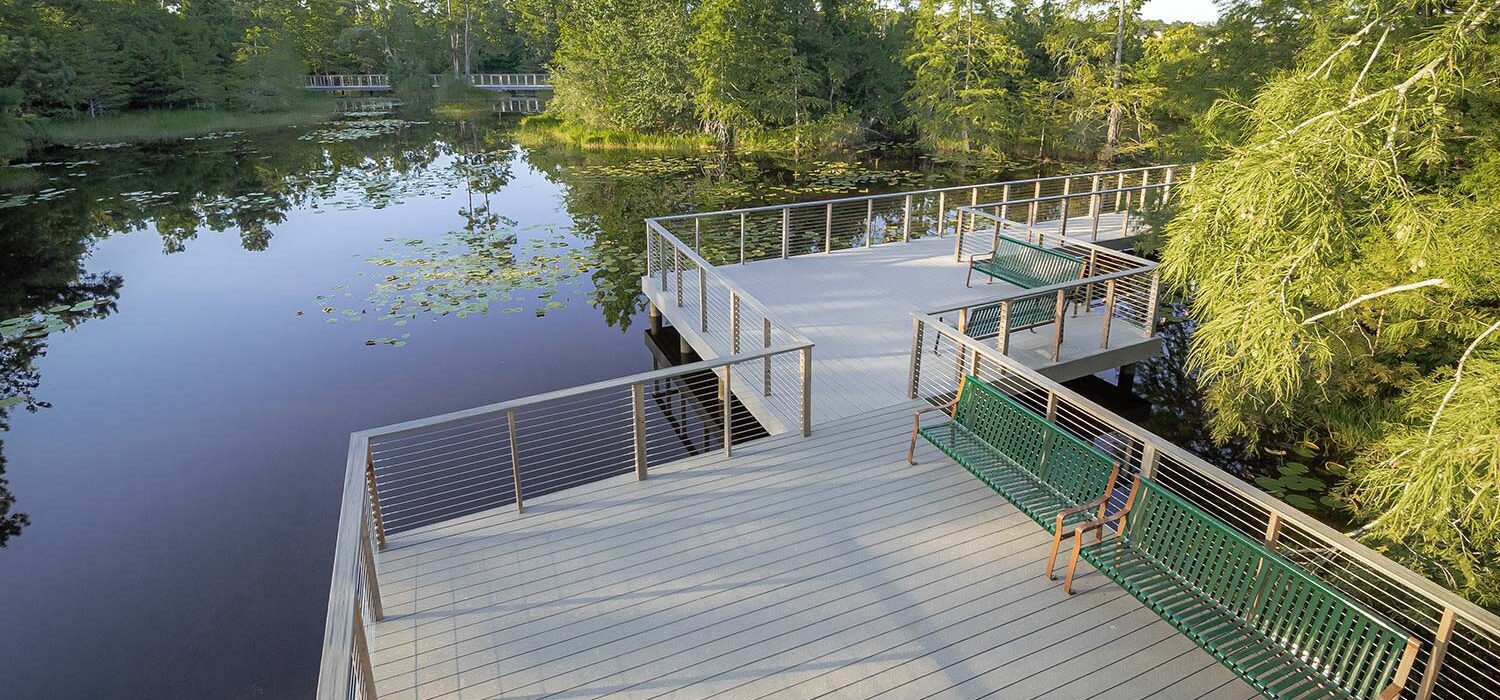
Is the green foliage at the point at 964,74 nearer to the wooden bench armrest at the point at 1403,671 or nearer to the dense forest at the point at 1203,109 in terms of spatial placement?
the dense forest at the point at 1203,109

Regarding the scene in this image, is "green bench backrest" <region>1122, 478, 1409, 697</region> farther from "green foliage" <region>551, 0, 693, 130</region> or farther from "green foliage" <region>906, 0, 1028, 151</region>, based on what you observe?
"green foliage" <region>551, 0, 693, 130</region>

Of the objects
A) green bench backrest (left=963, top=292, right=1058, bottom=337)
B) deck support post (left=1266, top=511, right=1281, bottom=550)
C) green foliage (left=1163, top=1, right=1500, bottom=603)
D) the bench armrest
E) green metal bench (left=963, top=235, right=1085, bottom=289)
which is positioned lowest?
the bench armrest

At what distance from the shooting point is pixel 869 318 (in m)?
9.42

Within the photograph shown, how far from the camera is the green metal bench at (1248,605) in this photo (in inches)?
138

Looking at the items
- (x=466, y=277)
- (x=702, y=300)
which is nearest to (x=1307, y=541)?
(x=702, y=300)

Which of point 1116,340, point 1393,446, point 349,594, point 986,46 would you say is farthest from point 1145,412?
point 986,46

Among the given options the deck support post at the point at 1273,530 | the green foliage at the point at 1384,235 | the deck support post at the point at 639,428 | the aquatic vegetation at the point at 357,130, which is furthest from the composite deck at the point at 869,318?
the aquatic vegetation at the point at 357,130

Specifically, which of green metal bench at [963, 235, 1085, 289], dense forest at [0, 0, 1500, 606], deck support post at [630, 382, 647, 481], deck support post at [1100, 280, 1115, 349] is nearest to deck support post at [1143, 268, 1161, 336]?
deck support post at [1100, 280, 1115, 349]

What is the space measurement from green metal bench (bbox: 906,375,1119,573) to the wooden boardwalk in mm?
306

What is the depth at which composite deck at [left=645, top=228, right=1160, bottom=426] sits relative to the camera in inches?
302

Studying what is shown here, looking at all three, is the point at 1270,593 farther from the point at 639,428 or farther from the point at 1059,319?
the point at 1059,319

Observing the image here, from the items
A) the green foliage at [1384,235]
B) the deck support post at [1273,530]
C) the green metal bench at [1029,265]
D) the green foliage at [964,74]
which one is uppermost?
the green foliage at [964,74]

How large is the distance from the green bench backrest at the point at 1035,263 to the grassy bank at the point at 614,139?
22.3 m

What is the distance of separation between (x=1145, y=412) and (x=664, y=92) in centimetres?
2564
